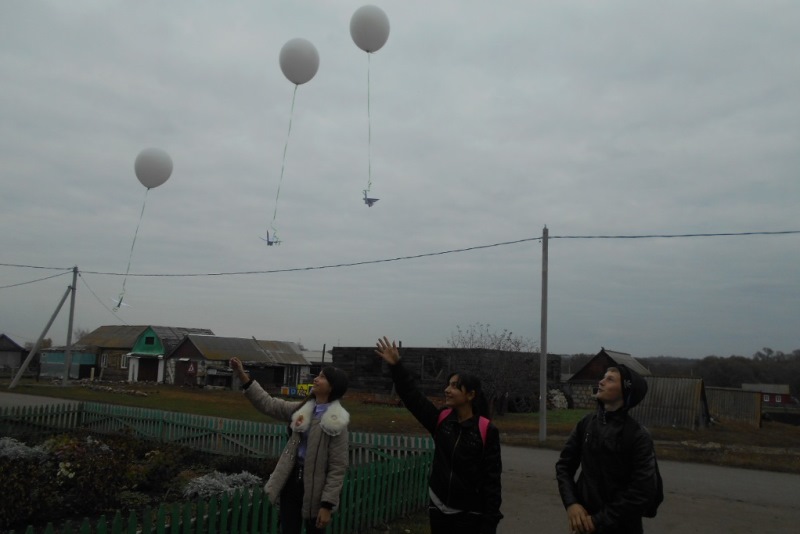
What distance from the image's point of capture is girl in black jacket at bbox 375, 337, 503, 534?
3.77 metres

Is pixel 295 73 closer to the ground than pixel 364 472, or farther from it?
farther from it

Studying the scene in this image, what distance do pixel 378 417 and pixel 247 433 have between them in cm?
1231

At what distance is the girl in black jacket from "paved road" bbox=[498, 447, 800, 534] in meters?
4.36

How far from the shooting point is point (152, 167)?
464 inches

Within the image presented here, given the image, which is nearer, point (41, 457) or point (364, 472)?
point (364, 472)

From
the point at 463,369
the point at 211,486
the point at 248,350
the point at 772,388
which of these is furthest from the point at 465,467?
the point at 772,388

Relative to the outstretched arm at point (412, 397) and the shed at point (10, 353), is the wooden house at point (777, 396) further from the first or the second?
the shed at point (10, 353)

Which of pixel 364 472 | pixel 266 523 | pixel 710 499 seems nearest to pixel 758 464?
pixel 710 499

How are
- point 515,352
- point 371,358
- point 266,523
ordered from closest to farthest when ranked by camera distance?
point 266,523 → point 515,352 → point 371,358

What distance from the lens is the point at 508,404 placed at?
103 feet

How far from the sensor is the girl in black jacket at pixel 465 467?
12.4ft

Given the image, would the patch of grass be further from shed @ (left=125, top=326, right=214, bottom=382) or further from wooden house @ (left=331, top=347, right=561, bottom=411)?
shed @ (left=125, top=326, right=214, bottom=382)

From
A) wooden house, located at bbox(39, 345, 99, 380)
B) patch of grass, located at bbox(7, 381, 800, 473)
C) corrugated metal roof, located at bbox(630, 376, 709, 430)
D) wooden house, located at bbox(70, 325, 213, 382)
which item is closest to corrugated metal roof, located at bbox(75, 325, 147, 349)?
wooden house, located at bbox(70, 325, 213, 382)

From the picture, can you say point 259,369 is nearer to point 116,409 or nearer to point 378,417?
point 378,417
